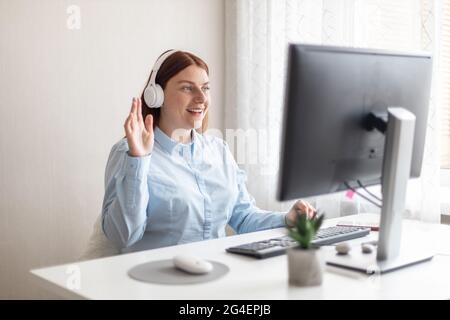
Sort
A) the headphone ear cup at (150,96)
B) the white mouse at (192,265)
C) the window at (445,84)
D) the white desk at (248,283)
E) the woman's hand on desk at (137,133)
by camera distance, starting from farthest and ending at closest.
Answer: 1. the window at (445,84)
2. the headphone ear cup at (150,96)
3. the woman's hand on desk at (137,133)
4. the white mouse at (192,265)
5. the white desk at (248,283)

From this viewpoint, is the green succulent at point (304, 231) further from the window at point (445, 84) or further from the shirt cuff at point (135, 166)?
the window at point (445, 84)

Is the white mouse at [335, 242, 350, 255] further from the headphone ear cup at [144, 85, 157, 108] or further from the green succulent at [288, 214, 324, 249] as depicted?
the headphone ear cup at [144, 85, 157, 108]

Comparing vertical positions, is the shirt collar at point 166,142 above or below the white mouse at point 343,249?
above

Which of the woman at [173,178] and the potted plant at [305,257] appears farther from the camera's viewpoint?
the woman at [173,178]

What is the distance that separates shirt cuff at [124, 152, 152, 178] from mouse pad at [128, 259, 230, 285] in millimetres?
360

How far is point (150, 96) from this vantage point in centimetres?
192

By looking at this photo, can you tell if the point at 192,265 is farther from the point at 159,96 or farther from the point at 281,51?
the point at 281,51

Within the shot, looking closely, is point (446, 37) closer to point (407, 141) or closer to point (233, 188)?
point (233, 188)

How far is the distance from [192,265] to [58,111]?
138 cm

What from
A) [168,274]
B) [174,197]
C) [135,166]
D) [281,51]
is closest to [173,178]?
[174,197]

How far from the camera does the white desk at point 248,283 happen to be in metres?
1.09

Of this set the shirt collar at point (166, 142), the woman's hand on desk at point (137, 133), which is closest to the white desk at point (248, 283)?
the woman's hand on desk at point (137, 133)
